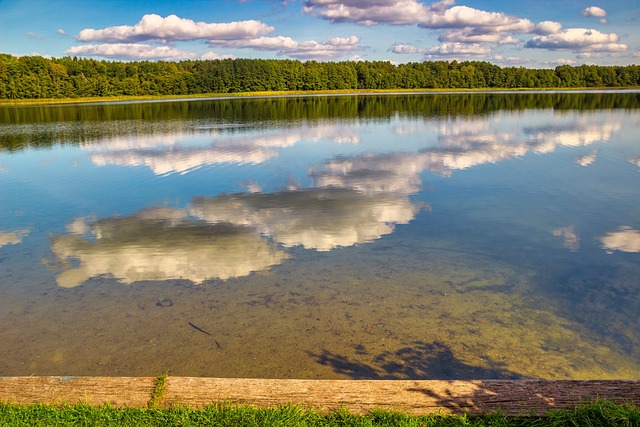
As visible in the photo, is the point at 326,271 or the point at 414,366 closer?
the point at 414,366

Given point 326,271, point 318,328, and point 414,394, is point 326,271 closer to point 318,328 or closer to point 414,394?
point 318,328

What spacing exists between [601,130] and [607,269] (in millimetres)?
37991

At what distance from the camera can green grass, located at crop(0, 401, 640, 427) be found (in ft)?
19.3

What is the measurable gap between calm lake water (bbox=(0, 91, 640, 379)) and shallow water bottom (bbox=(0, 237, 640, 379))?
1.7 inches

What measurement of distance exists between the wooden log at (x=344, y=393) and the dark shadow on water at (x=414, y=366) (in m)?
1.80

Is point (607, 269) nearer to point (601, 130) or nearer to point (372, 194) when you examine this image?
point (372, 194)

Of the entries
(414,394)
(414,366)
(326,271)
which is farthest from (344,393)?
(326,271)

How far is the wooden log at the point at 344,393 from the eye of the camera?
20.0 feet

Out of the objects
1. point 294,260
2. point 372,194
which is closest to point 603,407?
point 294,260

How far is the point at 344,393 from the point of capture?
6281 mm

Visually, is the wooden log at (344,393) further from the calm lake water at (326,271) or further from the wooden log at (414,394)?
the calm lake water at (326,271)

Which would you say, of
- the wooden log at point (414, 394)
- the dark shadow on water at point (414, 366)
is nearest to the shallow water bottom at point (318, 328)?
the dark shadow on water at point (414, 366)

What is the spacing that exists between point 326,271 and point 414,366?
4.57 metres

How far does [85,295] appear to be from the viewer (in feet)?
38.0
